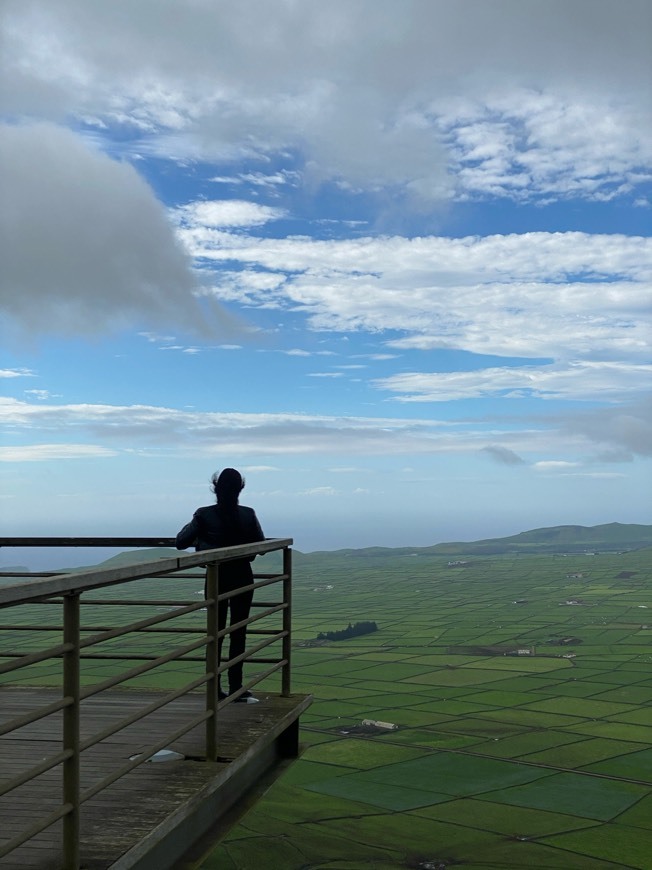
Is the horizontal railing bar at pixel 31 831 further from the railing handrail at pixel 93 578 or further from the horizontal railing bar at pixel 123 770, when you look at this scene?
the railing handrail at pixel 93 578

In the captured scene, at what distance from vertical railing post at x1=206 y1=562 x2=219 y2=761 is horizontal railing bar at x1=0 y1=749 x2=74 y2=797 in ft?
5.95

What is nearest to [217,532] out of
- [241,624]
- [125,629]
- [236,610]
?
[236,610]

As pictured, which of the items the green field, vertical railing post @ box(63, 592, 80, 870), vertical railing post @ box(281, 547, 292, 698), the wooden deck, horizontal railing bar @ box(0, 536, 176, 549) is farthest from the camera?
the green field

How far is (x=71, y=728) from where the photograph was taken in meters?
3.61

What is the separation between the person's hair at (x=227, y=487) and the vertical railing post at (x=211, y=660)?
147 cm

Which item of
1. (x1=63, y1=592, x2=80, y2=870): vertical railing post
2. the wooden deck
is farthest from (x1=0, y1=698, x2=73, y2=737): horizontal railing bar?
the wooden deck

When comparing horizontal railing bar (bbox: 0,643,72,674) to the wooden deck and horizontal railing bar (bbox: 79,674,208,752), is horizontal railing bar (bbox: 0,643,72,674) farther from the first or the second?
the wooden deck

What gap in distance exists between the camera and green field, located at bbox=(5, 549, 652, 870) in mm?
33094

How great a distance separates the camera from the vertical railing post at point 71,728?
350cm

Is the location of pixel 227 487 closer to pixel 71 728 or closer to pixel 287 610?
pixel 287 610

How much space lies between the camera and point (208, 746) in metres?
5.49

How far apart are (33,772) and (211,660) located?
6.98ft

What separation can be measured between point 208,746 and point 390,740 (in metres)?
43.1

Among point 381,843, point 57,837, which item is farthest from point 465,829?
point 57,837
